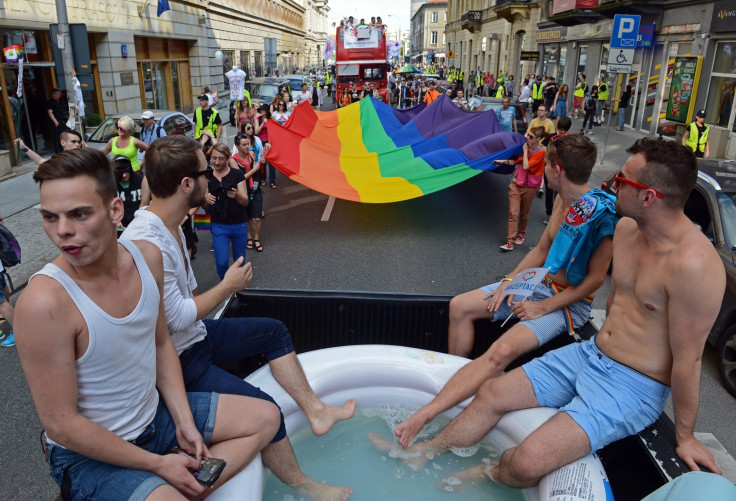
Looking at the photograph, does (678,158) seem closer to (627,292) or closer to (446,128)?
(627,292)

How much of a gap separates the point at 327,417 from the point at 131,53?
20796mm

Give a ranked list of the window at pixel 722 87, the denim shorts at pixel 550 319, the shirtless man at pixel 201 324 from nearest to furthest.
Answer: the shirtless man at pixel 201 324 < the denim shorts at pixel 550 319 < the window at pixel 722 87

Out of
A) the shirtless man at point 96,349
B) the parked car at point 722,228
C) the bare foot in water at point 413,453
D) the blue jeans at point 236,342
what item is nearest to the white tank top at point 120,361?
the shirtless man at point 96,349

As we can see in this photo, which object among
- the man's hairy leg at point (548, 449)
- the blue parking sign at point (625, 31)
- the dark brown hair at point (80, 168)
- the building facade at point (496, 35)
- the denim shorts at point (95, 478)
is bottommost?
the man's hairy leg at point (548, 449)

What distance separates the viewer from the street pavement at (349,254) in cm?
409

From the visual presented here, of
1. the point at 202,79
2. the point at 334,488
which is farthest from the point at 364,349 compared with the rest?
the point at 202,79

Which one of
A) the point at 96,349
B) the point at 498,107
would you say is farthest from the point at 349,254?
the point at 498,107

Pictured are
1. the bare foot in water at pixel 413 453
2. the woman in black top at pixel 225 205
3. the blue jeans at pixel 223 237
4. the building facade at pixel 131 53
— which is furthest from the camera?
the building facade at pixel 131 53

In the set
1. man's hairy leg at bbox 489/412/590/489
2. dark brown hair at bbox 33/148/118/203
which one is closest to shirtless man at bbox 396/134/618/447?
man's hairy leg at bbox 489/412/590/489

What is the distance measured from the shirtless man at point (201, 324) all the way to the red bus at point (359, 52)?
26739 mm

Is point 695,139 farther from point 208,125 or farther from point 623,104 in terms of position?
point 208,125

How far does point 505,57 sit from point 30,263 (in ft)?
123

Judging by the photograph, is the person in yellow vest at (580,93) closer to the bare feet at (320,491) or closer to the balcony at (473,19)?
the bare feet at (320,491)

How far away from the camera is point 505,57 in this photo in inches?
1538
